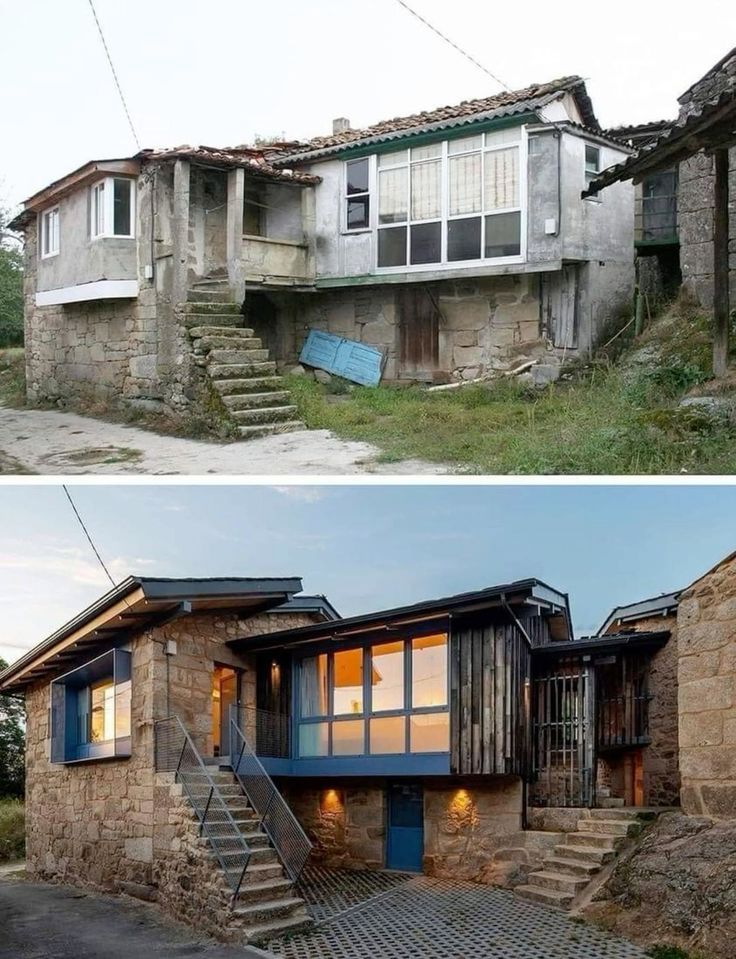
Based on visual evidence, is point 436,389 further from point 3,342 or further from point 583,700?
point 3,342

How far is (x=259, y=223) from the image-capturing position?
15.3m

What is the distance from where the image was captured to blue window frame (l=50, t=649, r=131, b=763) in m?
10.7

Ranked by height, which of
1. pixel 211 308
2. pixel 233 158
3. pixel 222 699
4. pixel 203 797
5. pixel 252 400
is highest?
pixel 233 158

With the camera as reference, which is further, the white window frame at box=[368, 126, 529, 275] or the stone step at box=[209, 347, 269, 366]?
the white window frame at box=[368, 126, 529, 275]

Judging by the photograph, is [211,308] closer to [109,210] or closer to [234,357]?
[234,357]

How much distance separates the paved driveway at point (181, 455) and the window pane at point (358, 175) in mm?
4842

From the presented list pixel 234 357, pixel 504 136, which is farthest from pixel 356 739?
pixel 504 136

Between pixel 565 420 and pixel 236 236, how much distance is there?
5872 millimetres

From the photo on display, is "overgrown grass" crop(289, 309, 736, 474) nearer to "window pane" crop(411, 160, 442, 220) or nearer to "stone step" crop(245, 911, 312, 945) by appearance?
"window pane" crop(411, 160, 442, 220)

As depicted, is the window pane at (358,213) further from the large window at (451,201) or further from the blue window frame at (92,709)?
the blue window frame at (92,709)

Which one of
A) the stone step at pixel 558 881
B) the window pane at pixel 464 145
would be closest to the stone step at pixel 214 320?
the window pane at pixel 464 145

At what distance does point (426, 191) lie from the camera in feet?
44.6

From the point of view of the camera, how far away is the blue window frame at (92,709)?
35.0ft

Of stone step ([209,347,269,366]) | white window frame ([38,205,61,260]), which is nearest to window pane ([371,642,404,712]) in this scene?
stone step ([209,347,269,366])
